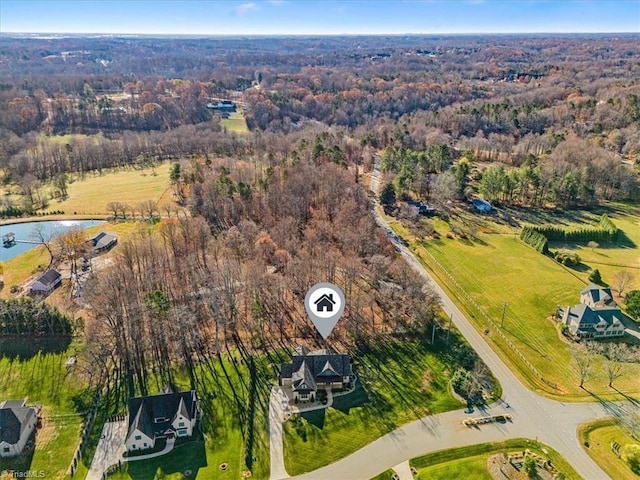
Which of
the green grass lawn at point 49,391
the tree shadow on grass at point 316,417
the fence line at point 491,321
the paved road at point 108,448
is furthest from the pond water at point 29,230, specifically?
the fence line at point 491,321

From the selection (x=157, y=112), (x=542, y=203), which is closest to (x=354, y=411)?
(x=542, y=203)

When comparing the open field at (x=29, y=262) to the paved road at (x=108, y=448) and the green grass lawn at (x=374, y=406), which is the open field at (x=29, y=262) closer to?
the paved road at (x=108, y=448)

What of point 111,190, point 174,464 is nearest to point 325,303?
point 174,464

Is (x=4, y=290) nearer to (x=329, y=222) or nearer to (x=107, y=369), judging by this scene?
(x=107, y=369)

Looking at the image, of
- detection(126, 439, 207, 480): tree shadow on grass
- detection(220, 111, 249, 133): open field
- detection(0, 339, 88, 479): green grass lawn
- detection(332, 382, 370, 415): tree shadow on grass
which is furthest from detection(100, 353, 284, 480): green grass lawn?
detection(220, 111, 249, 133): open field

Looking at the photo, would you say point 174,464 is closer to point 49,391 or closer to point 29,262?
point 49,391

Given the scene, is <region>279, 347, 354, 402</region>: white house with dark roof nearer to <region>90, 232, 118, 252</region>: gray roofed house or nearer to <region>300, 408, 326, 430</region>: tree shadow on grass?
<region>300, 408, 326, 430</region>: tree shadow on grass
